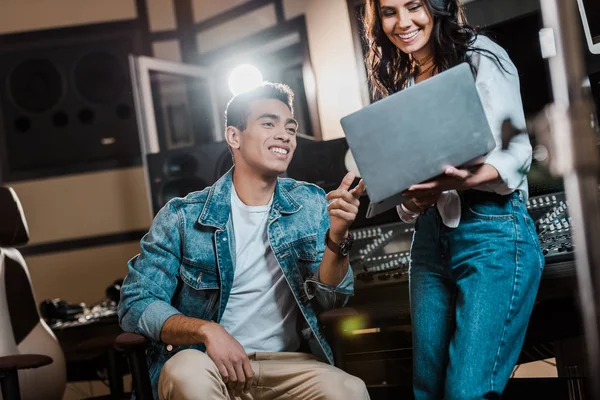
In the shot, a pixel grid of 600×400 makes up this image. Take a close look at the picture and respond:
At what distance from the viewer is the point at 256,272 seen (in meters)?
1.78

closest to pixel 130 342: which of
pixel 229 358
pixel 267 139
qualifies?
pixel 229 358

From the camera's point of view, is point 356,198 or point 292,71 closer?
point 356,198

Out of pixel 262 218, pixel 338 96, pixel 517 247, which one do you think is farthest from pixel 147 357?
pixel 338 96

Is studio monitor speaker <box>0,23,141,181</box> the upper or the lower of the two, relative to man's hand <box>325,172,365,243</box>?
upper

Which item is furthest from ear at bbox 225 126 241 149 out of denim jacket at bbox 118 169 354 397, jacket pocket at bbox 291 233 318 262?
jacket pocket at bbox 291 233 318 262

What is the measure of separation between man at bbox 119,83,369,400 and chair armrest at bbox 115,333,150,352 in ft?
0.19

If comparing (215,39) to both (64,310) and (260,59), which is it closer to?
(260,59)

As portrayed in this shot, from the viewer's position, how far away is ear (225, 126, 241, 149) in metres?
1.91

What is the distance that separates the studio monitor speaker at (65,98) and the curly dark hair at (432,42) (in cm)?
196

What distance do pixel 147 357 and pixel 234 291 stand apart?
262 mm

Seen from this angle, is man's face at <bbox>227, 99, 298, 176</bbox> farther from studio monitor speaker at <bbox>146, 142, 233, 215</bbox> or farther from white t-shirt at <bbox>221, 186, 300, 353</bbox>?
studio monitor speaker at <bbox>146, 142, 233, 215</bbox>

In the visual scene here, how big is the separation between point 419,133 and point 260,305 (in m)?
0.65

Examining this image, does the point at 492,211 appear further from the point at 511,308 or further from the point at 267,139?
the point at 267,139

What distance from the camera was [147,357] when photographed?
1.78 metres
